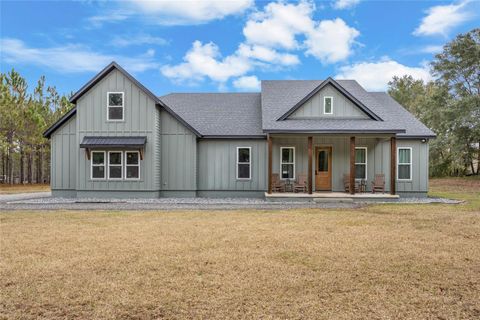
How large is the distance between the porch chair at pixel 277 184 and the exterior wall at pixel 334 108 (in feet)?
10.0

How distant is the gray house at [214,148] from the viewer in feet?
55.6

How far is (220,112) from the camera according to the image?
20078 mm

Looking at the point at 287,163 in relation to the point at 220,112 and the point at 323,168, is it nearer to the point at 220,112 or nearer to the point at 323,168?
the point at 323,168

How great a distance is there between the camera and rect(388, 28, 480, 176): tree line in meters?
30.9

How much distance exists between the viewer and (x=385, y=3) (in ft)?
56.0

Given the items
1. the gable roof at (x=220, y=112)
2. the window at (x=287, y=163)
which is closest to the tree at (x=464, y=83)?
the gable roof at (x=220, y=112)

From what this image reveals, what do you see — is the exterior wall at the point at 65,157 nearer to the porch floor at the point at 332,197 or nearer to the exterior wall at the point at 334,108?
the porch floor at the point at 332,197

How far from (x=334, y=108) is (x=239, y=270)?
13.6 metres

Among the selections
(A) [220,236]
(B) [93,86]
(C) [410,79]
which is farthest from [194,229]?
(C) [410,79]

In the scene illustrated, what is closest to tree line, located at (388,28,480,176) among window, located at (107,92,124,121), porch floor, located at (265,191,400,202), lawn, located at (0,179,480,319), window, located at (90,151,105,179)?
porch floor, located at (265,191,400,202)

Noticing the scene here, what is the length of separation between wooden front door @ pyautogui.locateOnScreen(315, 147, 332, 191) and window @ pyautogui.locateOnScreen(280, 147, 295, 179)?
4.09 feet

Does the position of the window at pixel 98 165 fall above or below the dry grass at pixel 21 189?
above

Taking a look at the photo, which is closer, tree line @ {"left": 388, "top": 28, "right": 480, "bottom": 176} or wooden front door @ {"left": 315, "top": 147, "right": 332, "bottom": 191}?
wooden front door @ {"left": 315, "top": 147, "right": 332, "bottom": 191}

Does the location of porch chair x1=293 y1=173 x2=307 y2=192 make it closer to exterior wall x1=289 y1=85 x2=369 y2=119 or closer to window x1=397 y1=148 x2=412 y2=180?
exterior wall x1=289 y1=85 x2=369 y2=119
